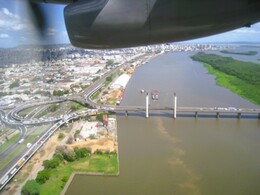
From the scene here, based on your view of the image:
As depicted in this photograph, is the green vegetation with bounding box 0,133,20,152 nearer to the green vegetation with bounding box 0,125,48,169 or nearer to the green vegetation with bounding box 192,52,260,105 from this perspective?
the green vegetation with bounding box 0,125,48,169

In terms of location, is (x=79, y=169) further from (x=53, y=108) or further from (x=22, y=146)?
(x=53, y=108)

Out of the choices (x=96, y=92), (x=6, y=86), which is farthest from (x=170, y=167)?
(x=6, y=86)

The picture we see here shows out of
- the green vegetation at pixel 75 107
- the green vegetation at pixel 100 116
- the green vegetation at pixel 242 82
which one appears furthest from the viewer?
the green vegetation at pixel 242 82

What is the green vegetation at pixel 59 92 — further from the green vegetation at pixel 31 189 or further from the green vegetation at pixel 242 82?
the green vegetation at pixel 31 189

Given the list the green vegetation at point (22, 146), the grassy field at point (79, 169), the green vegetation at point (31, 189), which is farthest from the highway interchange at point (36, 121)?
the grassy field at point (79, 169)

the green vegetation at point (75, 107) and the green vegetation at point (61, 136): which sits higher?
the green vegetation at point (75, 107)

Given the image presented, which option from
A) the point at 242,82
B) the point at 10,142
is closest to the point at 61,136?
the point at 10,142

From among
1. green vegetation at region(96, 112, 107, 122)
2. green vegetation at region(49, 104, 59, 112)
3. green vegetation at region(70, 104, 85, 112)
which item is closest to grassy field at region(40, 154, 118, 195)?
green vegetation at region(96, 112, 107, 122)
